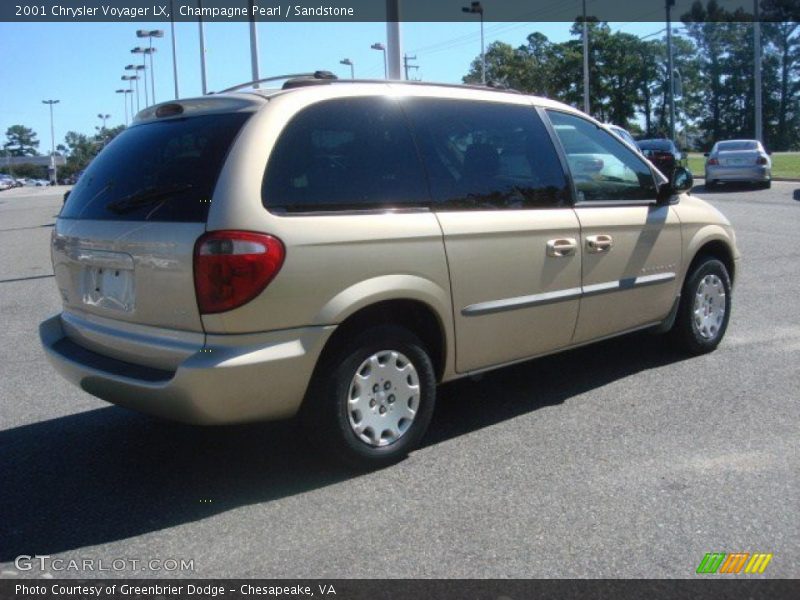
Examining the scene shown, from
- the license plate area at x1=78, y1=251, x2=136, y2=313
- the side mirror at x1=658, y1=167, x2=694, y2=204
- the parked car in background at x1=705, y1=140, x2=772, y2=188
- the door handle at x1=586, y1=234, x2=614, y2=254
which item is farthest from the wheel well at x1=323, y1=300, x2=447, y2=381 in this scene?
the parked car in background at x1=705, y1=140, x2=772, y2=188

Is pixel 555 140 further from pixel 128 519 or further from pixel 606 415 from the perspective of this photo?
pixel 128 519

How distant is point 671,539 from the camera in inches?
133

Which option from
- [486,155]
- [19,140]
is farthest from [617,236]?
[19,140]

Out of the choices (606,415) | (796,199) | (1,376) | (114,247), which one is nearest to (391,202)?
(114,247)

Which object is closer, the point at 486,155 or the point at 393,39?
the point at 486,155

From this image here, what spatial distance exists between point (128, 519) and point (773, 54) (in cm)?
9464

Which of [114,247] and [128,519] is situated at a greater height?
[114,247]

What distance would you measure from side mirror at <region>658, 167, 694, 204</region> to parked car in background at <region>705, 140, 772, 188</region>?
20.1 meters

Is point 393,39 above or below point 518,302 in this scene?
above

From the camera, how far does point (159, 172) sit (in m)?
4.05

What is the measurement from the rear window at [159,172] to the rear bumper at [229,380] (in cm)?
61

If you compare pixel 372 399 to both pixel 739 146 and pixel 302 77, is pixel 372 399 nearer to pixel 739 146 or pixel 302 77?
pixel 302 77

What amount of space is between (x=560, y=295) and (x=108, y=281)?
250cm

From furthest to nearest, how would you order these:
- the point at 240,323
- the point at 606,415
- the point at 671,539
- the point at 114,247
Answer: the point at 606,415, the point at 114,247, the point at 240,323, the point at 671,539
